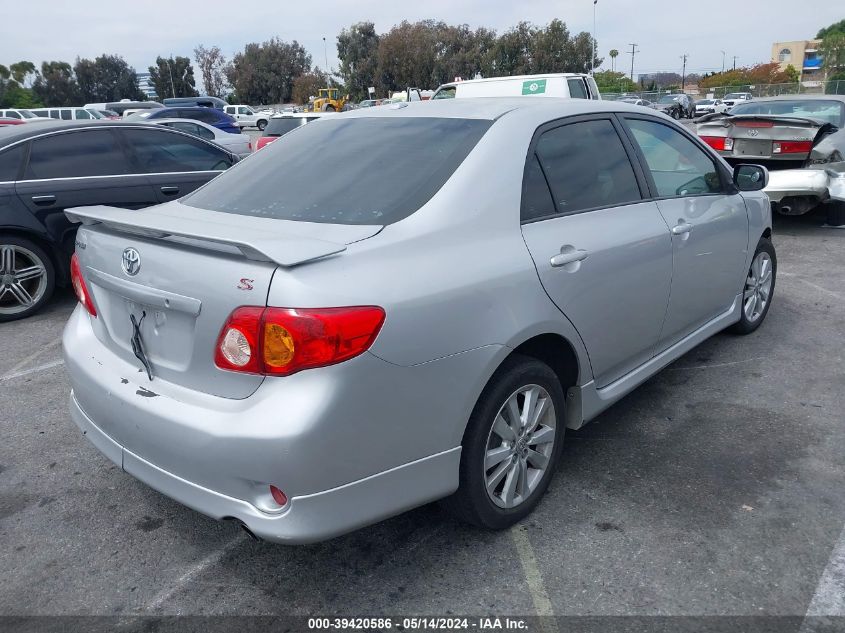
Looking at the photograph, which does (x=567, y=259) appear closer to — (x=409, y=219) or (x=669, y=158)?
(x=409, y=219)

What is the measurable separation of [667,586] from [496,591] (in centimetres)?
61

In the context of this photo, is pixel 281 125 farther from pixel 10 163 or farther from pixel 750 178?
pixel 750 178

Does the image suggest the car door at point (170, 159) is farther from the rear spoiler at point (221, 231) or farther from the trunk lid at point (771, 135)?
the trunk lid at point (771, 135)

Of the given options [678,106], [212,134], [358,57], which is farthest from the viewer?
[358,57]

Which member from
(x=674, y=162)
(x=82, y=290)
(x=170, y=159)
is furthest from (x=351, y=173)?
(x=170, y=159)

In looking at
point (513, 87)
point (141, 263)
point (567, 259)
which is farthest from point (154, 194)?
point (513, 87)

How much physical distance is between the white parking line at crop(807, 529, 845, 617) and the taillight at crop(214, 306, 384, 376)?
5.87 ft

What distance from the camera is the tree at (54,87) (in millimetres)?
72188

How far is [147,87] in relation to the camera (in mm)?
92688

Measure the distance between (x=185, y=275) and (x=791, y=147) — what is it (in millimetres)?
8242

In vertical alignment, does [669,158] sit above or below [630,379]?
above

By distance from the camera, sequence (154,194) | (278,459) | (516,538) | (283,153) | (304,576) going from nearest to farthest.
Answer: (278,459)
(304,576)
(516,538)
(283,153)
(154,194)

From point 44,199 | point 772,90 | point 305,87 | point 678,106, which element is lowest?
point 678,106

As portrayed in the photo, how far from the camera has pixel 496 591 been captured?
2529 mm
